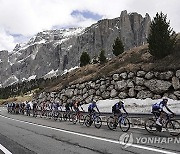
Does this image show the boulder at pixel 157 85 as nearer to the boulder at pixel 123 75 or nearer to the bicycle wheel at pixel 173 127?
the boulder at pixel 123 75

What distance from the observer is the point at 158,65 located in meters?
26.0

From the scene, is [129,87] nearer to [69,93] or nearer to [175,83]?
[175,83]

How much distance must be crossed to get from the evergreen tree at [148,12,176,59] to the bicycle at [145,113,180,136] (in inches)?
600

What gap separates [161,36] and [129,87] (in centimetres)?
568

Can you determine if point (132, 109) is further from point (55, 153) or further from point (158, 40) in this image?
point (55, 153)

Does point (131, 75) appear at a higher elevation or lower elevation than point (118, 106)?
higher

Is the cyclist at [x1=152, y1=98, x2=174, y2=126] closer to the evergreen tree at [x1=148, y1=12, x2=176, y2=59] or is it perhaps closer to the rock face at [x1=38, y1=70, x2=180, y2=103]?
the rock face at [x1=38, y1=70, x2=180, y2=103]

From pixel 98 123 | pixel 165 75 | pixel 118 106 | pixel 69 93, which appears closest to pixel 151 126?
pixel 118 106

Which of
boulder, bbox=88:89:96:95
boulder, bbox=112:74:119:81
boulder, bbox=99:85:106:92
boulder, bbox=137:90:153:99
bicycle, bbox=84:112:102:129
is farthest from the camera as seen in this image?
boulder, bbox=88:89:96:95

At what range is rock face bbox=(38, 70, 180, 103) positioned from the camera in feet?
77.7

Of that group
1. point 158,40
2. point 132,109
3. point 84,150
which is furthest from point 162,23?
point 84,150

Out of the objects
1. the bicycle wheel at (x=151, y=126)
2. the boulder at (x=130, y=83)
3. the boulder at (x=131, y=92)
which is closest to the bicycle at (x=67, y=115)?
the boulder at (x=131, y=92)

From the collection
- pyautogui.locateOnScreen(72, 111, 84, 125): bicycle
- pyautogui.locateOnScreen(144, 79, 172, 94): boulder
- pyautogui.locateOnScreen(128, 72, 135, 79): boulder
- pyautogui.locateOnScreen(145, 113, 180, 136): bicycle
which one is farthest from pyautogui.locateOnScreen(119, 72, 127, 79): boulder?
pyautogui.locateOnScreen(145, 113, 180, 136): bicycle

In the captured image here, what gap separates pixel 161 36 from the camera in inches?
1059
